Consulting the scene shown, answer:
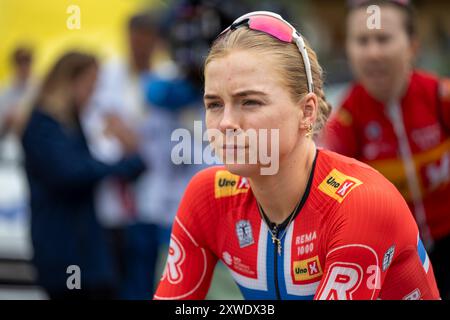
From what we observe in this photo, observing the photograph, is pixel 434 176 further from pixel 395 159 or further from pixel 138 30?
pixel 138 30

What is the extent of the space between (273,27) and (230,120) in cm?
32

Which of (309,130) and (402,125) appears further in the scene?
(402,125)

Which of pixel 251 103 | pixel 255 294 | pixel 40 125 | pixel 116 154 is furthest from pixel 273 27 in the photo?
pixel 116 154

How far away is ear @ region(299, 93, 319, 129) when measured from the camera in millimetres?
2742

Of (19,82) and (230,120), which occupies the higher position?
(230,120)

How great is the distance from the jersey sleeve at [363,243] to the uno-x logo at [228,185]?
1.25 ft

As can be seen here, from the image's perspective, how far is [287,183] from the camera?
282 cm

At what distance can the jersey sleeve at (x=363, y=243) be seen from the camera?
2621mm

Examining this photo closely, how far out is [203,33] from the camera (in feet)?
19.2

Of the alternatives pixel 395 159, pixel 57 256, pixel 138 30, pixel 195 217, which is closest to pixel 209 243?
pixel 195 217

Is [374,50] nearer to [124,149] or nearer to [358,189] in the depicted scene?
[358,189]

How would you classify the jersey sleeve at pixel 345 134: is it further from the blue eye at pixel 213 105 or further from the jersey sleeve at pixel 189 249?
the blue eye at pixel 213 105

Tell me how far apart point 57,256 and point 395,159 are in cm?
209

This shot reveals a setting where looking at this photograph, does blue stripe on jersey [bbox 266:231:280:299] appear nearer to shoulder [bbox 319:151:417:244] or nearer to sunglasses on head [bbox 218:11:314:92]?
shoulder [bbox 319:151:417:244]
